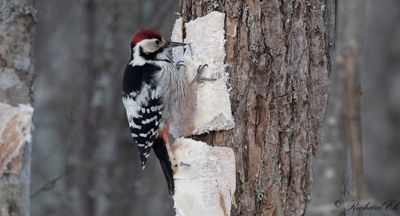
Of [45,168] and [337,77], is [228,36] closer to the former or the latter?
[337,77]

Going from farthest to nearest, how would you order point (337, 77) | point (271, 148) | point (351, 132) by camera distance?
point (271, 148) < point (337, 77) < point (351, 132)

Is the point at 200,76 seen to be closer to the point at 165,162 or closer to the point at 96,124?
the point at 165,162

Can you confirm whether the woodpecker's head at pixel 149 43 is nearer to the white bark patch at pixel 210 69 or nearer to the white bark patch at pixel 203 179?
the white bark patch at pixel 210 69

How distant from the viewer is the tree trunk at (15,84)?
4492 millimetres

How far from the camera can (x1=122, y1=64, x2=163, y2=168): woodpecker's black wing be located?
17.3ft

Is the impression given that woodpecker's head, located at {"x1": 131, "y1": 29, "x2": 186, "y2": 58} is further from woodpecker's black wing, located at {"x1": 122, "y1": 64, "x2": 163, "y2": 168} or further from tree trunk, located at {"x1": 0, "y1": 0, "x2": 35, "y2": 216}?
tree trunk, located at {"x1": 0, "y1": 0, "x2": 35, "y2": 216}

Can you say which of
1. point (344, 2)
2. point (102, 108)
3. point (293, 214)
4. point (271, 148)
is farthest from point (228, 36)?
point (102, 108)

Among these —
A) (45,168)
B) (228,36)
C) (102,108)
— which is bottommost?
(45,168)

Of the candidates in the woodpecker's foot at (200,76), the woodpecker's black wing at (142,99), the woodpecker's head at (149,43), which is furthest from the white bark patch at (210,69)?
the woodpecker's black wing at (142,99)

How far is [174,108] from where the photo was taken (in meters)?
5.27

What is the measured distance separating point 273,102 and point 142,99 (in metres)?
1.11

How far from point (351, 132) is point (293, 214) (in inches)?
60.8

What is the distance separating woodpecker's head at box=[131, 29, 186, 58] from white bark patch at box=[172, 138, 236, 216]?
29.8 inches

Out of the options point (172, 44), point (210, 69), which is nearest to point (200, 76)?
point (210, 69)
